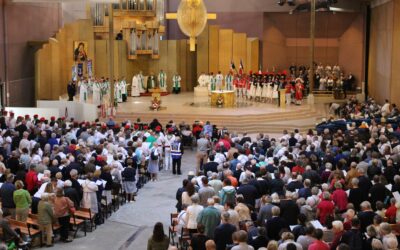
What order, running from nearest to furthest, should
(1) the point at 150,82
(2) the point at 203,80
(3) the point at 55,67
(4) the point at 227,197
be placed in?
1. (4) the point at 227,197
2. (3) the point at 55,67
3. (2) the point at 203,80
4. (1) the point at 150,82

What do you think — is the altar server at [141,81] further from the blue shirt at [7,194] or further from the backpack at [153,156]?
the blue shirt at [7,194]

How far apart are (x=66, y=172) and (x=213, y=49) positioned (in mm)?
20236

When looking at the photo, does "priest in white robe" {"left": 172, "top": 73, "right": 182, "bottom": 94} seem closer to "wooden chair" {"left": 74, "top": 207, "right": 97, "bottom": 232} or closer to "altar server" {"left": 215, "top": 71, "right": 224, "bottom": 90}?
"altar server" {"left": 215, "top": 71, "right": 224, "bottom": 90}

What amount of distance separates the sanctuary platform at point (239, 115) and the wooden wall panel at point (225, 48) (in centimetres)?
531

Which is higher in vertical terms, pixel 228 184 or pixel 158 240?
pixel 228 184

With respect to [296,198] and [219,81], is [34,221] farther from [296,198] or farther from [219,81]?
[219,81]

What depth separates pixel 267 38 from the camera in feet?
117

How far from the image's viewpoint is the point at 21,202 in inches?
510

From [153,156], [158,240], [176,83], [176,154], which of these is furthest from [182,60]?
[158,240]

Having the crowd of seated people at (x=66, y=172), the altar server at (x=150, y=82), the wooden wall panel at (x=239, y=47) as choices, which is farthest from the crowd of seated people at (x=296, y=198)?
the wooden wall panel at (x=239, y=47)

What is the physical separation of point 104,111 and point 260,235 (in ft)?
56.0

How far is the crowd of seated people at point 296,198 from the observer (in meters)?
10.1

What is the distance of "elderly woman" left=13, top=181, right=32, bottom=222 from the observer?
510 inches

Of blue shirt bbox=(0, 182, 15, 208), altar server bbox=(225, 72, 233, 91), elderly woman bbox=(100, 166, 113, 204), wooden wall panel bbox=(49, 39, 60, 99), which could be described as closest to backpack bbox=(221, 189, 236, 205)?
elderly woman bbox=(100, 166, 113, 204)
